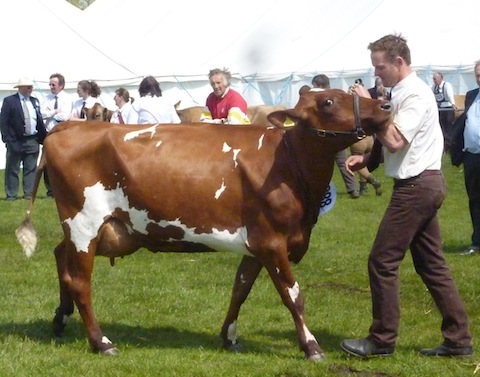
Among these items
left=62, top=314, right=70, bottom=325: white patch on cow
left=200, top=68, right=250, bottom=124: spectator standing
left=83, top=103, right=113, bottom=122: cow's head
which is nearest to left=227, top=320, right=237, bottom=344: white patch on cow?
left=62, top=314, right=70, bottom=325: white patch on cow

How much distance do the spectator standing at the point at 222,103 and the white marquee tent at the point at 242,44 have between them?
1668 centimetres

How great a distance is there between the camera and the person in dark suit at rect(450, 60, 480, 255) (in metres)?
11.8

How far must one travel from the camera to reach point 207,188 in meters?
7.46

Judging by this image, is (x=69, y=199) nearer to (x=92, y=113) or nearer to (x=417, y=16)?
(x=92, y=113)

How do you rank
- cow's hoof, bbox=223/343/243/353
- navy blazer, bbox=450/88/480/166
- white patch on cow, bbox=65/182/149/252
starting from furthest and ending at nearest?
navy blazer, bbox=450/88/480/166
cow's hoof, bbox=223/343/243/353
white patch on cow, bbox=65/182/149/252

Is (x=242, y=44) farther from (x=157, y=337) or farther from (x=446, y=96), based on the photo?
(x=157, y=337)

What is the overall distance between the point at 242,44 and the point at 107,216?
24.6 metres

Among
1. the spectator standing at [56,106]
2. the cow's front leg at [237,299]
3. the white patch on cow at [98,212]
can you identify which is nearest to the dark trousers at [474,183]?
the cow's front leg at [237,299]

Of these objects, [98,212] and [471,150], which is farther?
[471,150]

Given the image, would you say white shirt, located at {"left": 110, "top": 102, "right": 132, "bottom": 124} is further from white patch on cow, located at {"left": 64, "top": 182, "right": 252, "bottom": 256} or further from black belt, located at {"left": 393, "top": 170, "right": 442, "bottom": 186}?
black belt, located at {"left": 393, "top": 170, "right": 442, "bottom": 186}

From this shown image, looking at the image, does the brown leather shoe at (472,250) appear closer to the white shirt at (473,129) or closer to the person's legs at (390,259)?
the white shirt at (473,129)

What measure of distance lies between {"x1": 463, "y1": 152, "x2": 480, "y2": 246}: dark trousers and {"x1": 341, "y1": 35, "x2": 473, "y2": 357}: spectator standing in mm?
4727

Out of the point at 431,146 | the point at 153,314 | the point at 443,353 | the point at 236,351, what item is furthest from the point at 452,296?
the point at 153,314

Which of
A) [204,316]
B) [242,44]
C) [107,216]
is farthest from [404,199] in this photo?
[242,44]
